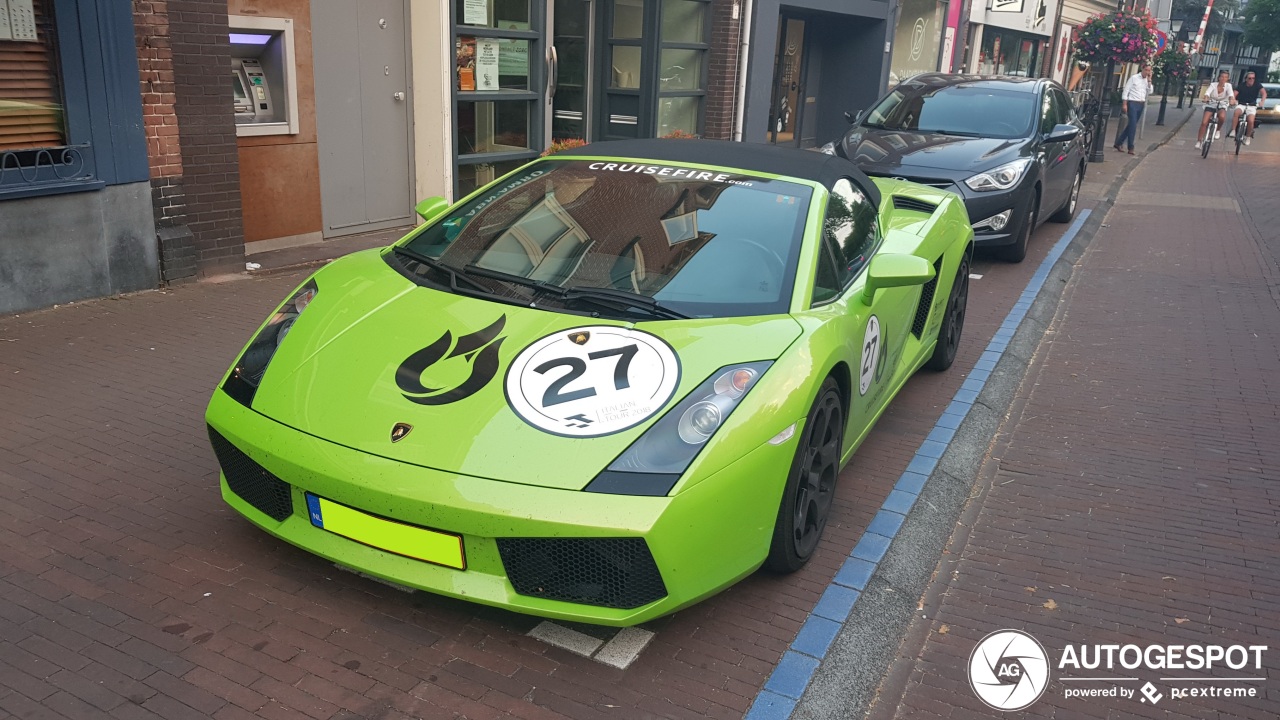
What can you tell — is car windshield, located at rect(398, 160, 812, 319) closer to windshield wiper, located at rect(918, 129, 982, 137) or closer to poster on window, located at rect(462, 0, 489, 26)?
poster on window, located at rect(462, 0, 489, 26)

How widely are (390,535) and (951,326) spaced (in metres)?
4.43

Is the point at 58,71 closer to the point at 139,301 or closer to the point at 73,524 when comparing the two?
the point at 139,301

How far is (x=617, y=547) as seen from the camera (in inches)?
119

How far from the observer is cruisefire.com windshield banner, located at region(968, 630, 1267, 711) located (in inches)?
132

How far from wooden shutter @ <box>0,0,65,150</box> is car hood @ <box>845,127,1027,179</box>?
644 centimetres

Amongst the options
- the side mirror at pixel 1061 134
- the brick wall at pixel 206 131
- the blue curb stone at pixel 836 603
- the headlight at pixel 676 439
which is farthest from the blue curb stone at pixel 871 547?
the side mirror at pixel 1061 134

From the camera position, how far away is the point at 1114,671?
3.48 metres

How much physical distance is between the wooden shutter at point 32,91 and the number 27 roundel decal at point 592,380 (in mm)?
4664

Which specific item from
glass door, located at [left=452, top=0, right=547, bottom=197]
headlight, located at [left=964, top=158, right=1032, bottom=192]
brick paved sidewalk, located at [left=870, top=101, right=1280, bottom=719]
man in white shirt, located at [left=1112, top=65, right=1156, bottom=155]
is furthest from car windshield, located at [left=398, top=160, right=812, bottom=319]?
man in white shirt, located at [left=1112, top=65, right=1156, bottom=155]

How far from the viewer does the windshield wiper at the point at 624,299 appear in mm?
3705

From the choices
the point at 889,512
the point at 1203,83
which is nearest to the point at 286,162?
the point at 889,512

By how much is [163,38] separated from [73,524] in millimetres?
4320

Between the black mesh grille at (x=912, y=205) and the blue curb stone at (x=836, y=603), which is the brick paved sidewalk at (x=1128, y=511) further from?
the black mesh grille at (x=912, y=205)

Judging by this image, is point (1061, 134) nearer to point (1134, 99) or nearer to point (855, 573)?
point (855, 573)
